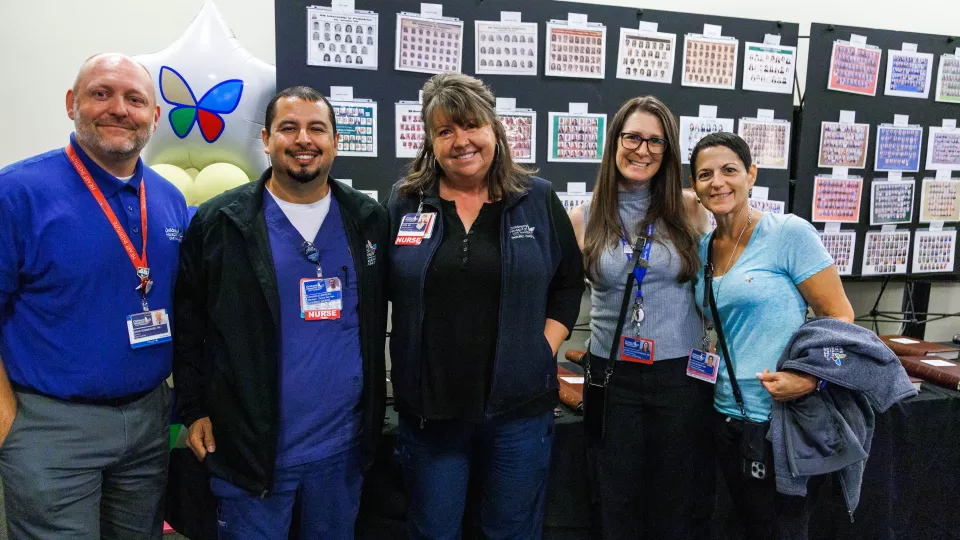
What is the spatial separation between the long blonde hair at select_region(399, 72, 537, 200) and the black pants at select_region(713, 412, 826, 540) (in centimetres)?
97

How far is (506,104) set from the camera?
2.58 meters

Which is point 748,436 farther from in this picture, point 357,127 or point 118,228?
point 357,127

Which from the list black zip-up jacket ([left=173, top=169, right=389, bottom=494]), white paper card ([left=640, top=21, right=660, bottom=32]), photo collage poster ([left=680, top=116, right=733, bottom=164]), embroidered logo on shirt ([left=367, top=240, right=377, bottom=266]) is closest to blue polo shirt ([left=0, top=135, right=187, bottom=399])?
black zip-up jacket ([left=173, top=169, right=389, bottom=494])

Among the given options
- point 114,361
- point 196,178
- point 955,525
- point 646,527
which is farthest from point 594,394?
point 955,525

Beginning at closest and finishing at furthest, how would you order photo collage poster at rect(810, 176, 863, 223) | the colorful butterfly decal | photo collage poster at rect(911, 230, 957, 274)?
1. the colorful butterfly decal
2. photo collage poster at rect(810, 176, 863, 223)
3. photo collage poster at rect(911, 230, 957, 274)

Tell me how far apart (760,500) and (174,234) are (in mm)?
1831

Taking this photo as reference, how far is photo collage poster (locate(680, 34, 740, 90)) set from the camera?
275 cm

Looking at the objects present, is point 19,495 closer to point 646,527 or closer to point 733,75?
point 646,527

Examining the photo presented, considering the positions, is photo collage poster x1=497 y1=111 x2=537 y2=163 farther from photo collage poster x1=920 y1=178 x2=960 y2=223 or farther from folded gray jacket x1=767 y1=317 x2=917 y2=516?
photo collage poster x1=920 y1=178 x2=960 y2=223

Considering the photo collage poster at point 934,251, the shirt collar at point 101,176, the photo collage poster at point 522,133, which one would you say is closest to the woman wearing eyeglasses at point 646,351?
the photo collage poster at point 522,133

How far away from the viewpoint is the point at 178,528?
1.77 metres

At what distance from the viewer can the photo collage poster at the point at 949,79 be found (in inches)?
122

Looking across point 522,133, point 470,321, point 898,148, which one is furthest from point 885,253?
point 470,321

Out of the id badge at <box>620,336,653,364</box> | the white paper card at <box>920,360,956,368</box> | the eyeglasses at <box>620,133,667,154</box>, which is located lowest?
the white paper card at <box>920,360,956,368</box>
